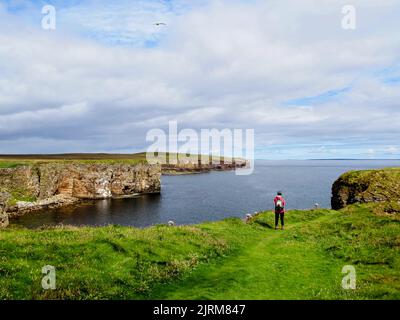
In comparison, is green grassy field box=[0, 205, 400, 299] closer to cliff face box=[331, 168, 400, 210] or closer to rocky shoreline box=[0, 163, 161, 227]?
cliff face box=[331, 168, 400, 210]

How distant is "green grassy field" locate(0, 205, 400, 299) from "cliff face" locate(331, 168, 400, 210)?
47.0 feet

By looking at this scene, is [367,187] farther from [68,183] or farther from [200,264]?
[68,183]

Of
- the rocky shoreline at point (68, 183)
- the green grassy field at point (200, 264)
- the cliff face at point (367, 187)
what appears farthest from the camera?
the rocky shoreline at point (68, 183)

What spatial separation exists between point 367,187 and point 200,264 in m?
33.0

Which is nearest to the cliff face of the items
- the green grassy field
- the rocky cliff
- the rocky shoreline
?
the green grassy field

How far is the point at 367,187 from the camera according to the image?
1763 inches

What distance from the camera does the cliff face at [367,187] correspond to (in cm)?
4159

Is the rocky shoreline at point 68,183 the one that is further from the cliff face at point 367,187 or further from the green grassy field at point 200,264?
the cliff face at point 367,187

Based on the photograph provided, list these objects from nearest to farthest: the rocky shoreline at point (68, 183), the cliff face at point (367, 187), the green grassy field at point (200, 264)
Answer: the green grassy field at point (200, 264), the cliff face at point (367, 187), the rocky shoreline at point (68, 183)

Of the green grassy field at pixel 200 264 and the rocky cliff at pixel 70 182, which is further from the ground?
the green grassy field at pixel 200 264

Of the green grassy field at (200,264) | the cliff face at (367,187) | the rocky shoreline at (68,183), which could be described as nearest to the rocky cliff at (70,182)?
the rocky shoreline at (68,183)

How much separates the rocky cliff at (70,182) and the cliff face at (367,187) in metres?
82.7
